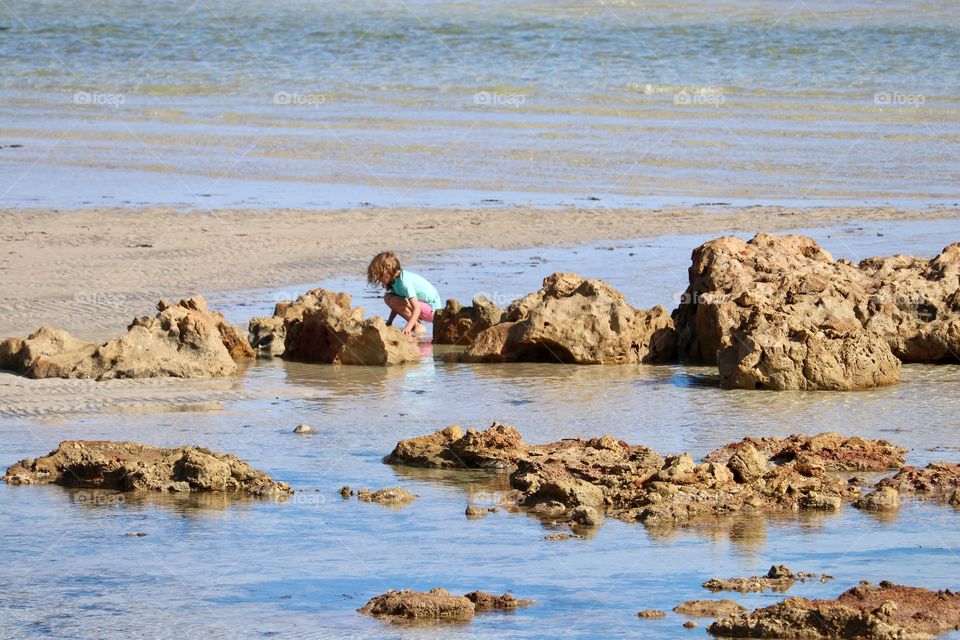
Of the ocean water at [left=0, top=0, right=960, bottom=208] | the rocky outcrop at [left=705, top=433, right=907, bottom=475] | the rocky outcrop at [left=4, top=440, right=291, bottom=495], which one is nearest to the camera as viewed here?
the rocky outcrop at [left=4, top=440, right=291, bottom=495]

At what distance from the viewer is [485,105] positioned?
2914 cm

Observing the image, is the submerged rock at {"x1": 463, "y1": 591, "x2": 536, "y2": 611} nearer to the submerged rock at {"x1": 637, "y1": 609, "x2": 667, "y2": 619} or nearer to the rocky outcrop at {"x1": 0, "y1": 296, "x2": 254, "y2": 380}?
the submerged rock at {"x1": 637, "y1": 609, "x2": 667, "y2": 619}

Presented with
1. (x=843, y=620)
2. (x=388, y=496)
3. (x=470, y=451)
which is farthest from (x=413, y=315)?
(x=843, y=620)

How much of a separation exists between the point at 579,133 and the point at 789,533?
18687 millimetres

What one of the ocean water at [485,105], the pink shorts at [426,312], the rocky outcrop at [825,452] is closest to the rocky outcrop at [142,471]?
the rocky outcrop at [825,452]

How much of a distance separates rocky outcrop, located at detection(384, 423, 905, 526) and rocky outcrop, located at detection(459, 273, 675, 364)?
285cm

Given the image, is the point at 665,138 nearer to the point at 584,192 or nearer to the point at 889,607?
the point at 584,192

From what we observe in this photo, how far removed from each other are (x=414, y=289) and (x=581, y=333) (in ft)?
5.55

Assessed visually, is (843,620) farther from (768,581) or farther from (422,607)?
(422,607)

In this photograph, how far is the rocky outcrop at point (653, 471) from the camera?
734cm

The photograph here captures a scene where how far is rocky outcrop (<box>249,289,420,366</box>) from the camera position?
447 inches

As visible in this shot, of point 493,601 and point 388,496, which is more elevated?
point 388,496

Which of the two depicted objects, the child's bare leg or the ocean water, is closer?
the child's bare leg

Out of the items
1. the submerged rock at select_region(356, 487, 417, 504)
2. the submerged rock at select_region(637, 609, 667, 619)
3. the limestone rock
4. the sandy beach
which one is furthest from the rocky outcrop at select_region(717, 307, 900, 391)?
the sandy beach
